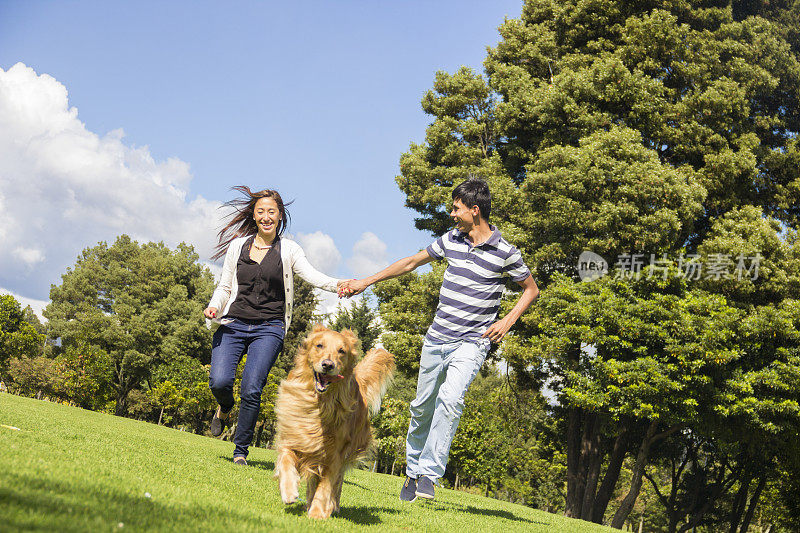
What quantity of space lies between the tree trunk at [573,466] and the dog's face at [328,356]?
18.1 m

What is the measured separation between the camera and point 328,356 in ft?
14.1

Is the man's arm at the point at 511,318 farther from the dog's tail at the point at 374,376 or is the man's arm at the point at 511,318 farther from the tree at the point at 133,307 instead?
the tree at the point at 133,307

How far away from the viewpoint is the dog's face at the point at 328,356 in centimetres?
428

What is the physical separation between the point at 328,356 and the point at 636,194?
15379 millimetres

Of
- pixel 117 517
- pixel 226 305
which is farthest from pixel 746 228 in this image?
pixel 117 517

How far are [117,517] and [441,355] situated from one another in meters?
3.95

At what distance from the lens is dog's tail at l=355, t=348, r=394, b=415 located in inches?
201

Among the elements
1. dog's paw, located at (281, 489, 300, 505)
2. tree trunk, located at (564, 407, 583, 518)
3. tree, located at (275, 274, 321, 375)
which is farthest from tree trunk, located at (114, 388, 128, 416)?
dog's paw, located at (281, 489, 300, 505)

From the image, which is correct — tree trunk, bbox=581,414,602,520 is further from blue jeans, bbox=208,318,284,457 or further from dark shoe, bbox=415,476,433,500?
blue jeans, bbox=208,318,284,457

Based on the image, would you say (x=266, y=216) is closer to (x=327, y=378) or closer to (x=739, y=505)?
(x=327, y=378)

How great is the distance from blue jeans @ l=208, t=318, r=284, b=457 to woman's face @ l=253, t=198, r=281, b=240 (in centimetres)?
99

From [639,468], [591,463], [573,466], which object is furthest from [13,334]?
[639,468]

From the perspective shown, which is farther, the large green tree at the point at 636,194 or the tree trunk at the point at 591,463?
the tree trunk at the point at 591,463

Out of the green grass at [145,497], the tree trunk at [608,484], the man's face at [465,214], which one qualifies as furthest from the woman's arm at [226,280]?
the tree trunk at [608,484]
